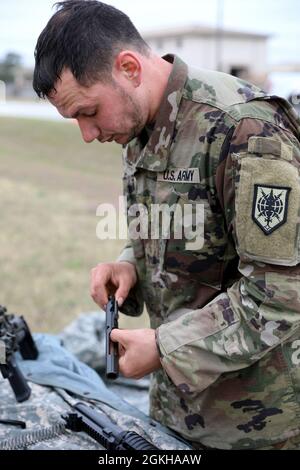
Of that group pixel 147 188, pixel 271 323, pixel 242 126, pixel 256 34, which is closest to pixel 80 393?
pixel 147 188

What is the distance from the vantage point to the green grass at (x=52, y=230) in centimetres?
490

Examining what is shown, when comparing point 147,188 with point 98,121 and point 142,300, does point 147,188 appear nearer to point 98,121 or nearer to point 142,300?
point 98,121

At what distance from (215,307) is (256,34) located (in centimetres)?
3927

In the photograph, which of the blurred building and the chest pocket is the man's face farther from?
the blurred building

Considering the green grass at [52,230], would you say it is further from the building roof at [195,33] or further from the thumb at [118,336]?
the building roof at [195,33]

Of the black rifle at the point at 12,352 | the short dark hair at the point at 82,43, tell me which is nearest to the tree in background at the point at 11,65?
the black rifle at the point at 12,352

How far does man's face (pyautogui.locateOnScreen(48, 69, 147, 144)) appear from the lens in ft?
4.90

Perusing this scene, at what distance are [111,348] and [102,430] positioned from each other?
1.40ft

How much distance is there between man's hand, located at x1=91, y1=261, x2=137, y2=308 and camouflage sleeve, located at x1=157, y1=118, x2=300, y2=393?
0.43 metres

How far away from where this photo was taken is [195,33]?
118 feet

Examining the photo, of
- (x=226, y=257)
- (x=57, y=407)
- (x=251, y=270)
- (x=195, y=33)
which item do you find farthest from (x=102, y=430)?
(x=195, y=33)

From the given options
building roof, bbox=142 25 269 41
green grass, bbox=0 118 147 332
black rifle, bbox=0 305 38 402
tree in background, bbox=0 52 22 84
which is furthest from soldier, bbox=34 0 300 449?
tree in background, bbox=0 52 22 84

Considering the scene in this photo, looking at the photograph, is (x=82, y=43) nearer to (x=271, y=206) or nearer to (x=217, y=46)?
→ (x=271, y=206)

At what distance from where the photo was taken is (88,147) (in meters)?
15.5
